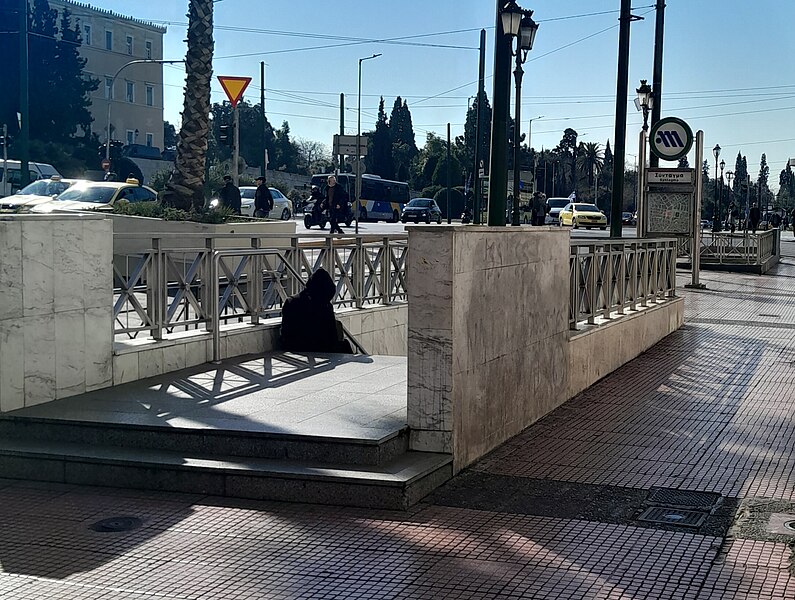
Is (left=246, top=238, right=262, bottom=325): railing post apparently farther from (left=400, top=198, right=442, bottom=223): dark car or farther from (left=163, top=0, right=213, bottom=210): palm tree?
(left=400, top=198, right=442, bottom=223): dark car

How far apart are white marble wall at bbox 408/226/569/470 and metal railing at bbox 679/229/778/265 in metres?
23.5

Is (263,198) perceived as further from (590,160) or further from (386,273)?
(590,160)

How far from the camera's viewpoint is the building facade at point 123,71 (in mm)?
80625

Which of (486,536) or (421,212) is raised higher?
(421,212)

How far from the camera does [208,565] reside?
207 inches

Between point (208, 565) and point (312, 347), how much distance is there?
227 inches

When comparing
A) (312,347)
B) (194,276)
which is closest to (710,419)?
(312,347)

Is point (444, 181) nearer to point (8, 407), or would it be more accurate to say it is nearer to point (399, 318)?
point (399, 318)

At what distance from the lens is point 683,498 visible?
21.4 feet

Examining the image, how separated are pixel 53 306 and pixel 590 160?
134671mm

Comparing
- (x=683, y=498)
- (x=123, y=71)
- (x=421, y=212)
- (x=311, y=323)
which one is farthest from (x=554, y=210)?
(x=683, y=498)

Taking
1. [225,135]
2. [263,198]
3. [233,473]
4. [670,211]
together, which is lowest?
[233,473]

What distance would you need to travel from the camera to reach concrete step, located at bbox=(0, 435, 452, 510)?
6.23 metres

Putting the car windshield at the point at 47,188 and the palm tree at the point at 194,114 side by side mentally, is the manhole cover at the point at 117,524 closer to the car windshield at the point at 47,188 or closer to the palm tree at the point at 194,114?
the palm tree at the point at 194,114
